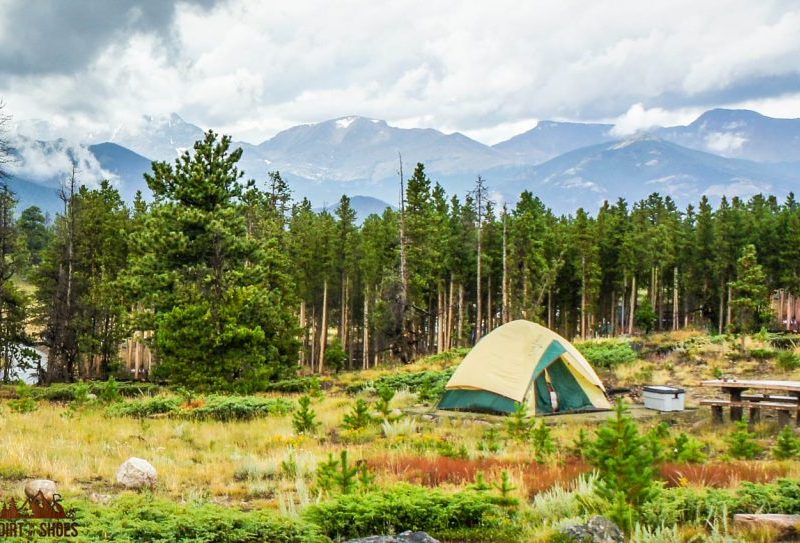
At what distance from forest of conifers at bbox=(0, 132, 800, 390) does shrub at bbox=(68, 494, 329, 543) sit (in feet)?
58.6

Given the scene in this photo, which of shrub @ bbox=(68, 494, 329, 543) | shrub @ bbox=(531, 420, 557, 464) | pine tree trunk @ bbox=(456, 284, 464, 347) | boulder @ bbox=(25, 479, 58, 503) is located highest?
pine tree trunk @ bbox=(456, 284, 464, 347)

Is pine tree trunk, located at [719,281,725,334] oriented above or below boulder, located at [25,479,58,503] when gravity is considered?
above

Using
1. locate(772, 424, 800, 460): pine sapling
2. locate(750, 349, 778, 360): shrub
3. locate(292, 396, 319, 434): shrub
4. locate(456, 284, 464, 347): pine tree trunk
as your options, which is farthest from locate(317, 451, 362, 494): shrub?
locate(456, 284, 464, 347): pine tree trunk

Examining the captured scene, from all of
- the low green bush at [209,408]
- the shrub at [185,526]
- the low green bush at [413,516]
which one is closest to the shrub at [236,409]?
the low green bush at [209,408]

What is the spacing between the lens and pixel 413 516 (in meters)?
6.85

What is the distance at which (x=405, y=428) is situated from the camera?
15523 millimetres

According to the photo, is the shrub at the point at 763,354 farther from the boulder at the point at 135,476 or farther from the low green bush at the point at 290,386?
the boulder at the point at 135,476

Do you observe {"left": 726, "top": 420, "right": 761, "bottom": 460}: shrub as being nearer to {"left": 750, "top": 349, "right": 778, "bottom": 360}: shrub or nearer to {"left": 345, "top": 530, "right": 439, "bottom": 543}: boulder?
{"left": 345, "top": 530, "right": 439, "bottom": 543}: boulder

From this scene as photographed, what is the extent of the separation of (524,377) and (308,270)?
1580 inches

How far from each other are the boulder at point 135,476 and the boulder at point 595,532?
638cm

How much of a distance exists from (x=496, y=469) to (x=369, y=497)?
427 cm

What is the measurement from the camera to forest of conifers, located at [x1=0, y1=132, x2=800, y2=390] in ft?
98.1

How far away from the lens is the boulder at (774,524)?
6.38 meters

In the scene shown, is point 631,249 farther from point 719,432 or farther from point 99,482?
point 99,482
